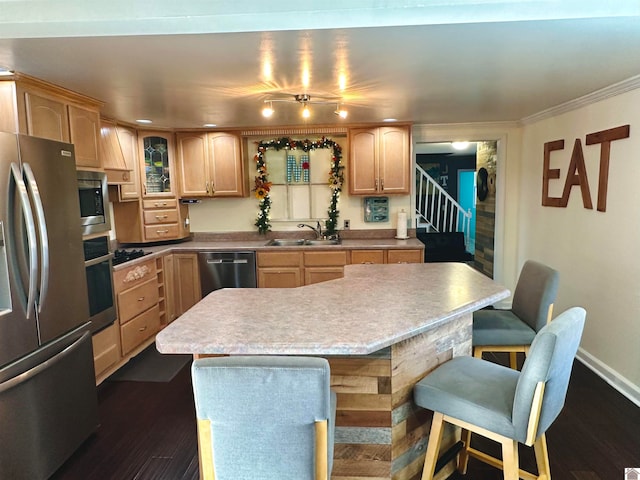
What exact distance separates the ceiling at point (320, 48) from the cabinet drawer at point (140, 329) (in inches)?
78.0

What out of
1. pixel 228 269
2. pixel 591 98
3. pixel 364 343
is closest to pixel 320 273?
pixel 228 269

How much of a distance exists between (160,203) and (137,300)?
4.30ft

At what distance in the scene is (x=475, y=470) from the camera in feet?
7.57

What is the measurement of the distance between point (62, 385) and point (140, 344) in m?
1.76

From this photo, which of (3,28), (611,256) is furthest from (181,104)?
(611,256)

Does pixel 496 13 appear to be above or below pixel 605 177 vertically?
above

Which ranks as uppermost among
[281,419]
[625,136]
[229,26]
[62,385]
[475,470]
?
[229,26]

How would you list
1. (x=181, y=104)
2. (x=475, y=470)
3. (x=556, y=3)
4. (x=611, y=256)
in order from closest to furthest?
1. (x=556, y=3)
2. (x=475, y=470)
3. (x=611, y=256)
4. (x=181, y=104)

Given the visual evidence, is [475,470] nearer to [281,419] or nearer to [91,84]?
[281,419]

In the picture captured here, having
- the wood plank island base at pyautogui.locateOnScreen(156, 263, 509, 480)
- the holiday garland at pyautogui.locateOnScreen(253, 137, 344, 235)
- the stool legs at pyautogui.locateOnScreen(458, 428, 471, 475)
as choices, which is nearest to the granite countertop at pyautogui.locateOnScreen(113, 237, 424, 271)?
the holiday garland at pyautogui.locateOnScreen(253, 137, 344, 235)

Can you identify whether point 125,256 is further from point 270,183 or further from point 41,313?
point 270,183

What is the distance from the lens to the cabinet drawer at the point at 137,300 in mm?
3705

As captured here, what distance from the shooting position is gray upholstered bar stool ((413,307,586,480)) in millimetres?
1529

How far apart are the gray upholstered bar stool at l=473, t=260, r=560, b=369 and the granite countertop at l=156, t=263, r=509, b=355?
11.4 inches
